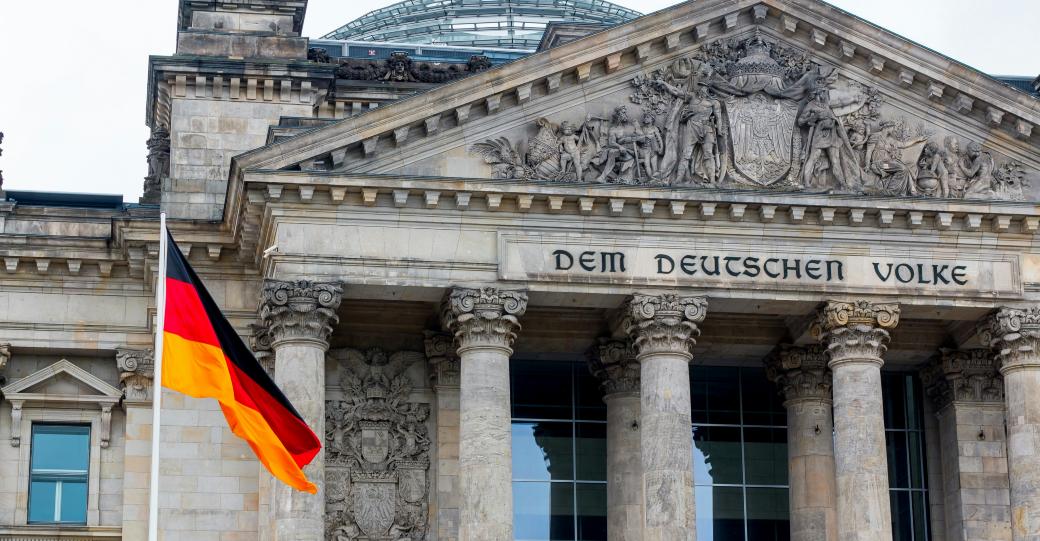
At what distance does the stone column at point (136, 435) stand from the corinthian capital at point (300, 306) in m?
4.44

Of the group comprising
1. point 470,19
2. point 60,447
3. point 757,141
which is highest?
point 470,19

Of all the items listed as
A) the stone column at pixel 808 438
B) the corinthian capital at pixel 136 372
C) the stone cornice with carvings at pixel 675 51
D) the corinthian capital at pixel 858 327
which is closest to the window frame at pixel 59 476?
the corinthian capital at pixel 136 372

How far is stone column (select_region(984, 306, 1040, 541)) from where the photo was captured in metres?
42.4

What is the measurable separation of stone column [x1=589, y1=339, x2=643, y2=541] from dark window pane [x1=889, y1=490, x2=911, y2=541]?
265 inches

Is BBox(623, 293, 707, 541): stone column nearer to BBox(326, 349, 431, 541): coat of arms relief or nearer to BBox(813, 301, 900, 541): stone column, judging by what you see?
BBox(813, 301, 900, 541): stone column

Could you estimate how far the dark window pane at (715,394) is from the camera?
159 ft

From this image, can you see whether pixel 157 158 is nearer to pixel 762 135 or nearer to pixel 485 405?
pixel 485 405

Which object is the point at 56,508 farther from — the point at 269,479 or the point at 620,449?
the point at 620,449

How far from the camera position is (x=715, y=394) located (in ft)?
159

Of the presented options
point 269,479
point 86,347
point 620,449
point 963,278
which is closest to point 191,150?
point 86,347

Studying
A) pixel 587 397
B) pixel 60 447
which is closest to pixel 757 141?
pixel 587 397

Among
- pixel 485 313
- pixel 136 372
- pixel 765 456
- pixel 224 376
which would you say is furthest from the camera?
pixel 765 456

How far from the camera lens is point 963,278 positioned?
43531 millimetres

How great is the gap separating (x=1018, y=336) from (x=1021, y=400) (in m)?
1.31
